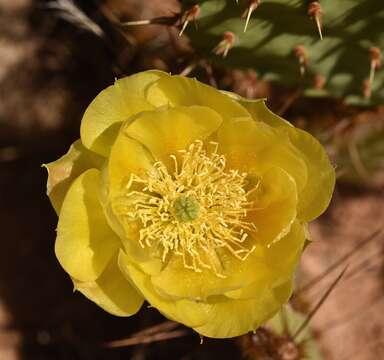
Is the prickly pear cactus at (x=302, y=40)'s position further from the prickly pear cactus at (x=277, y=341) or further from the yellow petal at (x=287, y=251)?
the prickly pear cactus at (x=277, y=341)

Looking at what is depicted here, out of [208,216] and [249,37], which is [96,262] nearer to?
[208,216]

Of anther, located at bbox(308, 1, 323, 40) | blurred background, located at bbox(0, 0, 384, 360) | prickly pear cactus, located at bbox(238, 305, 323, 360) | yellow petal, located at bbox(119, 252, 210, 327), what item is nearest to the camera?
yellow petal, located at bbox(119, 252, 210, 327)

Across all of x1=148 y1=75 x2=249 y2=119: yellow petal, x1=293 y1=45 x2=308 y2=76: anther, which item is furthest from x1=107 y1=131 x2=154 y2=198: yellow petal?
x1=293 y1=45 x2=308 y2=76: anther

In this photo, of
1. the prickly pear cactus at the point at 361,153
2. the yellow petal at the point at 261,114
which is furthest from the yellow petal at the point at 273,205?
the prickly pear cactus at the point at 361,153

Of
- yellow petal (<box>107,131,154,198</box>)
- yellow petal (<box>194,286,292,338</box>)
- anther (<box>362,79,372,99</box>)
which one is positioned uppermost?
yellow petal (<box>107,131,154,198</box>)

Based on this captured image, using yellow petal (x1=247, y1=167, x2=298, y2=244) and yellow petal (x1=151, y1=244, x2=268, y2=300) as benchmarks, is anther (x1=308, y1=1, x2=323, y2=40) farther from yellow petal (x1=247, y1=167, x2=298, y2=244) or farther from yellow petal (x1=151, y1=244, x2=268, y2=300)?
yellow petal (x1=151, y1=244, x2=268, y2=300)

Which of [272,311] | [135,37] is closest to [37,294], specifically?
[135,37]

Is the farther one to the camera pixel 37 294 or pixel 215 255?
pixel 37 294

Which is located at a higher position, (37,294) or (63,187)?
(63,187)
